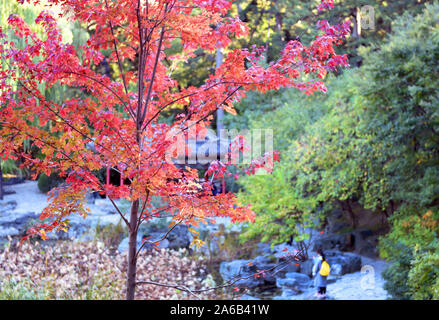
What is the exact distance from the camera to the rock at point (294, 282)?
9.88 m

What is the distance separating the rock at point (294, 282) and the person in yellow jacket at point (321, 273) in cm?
96

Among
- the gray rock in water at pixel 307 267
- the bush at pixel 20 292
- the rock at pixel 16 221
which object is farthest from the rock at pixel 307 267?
the rock at pixel 16 221

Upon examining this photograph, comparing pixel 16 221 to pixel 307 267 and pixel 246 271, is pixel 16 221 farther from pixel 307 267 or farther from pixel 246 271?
pixel 307 267

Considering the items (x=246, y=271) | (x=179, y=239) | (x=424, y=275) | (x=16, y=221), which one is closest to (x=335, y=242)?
(x=246, y=271)

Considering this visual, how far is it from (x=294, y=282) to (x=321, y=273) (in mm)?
1623

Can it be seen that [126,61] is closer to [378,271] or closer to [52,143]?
[378,271]

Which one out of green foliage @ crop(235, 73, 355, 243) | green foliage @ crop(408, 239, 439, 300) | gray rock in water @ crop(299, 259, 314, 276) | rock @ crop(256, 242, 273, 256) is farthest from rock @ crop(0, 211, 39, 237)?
green foliage @ crop(408, 239, 439, 300)

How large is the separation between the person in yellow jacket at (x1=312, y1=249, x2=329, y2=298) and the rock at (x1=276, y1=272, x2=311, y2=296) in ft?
3.14

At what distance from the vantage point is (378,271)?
424 inches

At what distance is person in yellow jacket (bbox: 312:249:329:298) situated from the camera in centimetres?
858

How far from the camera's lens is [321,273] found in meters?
8.59

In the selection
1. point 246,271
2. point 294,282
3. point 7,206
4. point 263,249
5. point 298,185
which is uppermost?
point 298,185

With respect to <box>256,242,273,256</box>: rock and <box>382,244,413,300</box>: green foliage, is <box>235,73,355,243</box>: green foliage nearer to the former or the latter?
<box>256,242,273,256</box>: rock
